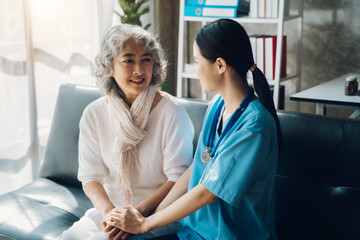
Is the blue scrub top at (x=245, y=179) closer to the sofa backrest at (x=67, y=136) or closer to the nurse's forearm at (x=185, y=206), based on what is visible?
the nurse's forearm at (x=185, y=206)

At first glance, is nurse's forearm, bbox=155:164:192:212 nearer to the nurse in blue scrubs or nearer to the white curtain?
the nurse in blue scrubs

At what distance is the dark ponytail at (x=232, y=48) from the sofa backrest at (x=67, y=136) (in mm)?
981

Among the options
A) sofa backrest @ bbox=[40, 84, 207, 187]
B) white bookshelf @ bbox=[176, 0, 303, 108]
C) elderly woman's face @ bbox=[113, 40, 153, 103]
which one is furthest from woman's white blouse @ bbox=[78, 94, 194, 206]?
white bookshelf @ bbox=[176, 0, 303, 108]

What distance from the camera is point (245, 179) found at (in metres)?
1.30

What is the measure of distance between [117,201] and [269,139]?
2.51ft

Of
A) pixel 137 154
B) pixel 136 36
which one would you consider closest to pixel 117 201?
pixel 137 154

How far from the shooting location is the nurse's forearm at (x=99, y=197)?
1.68 metres

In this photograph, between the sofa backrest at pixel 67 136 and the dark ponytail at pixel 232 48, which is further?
the sofa backrest at pixel 67 136

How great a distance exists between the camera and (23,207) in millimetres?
1979

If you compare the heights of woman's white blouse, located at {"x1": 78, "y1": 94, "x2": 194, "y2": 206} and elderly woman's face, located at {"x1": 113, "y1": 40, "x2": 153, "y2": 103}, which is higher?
elderly woman's face, located at {"x1": 113, "y1": 40, "x2": 153, "y2": 103}

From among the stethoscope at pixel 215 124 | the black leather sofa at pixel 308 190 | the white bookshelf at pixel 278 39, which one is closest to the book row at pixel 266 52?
the white bookshelf at pixel 278 39

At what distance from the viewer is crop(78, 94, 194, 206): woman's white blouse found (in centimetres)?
172

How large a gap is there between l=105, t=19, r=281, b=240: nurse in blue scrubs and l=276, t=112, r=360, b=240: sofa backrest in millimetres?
290

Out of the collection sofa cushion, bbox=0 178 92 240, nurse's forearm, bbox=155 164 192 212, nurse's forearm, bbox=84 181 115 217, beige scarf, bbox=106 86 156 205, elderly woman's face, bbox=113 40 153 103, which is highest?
elderly woman's face, bbox=113 40 153 103
